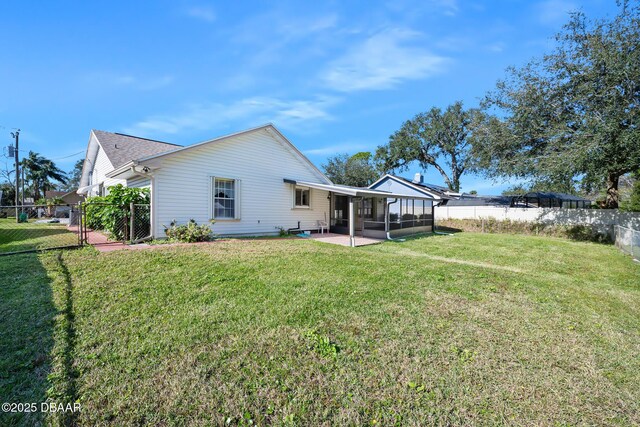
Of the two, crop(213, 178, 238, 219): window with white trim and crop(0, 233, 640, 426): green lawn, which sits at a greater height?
crop(213, 178, 238, 219): window with white trim

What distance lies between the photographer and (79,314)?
12.4 ft

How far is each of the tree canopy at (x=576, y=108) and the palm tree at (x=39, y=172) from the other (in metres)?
60.5

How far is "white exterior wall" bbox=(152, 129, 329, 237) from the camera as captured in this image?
9.79 metres

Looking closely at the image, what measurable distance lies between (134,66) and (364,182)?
29.1 meters

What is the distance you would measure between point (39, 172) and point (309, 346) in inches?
2332

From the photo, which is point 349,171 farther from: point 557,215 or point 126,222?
point 126,222

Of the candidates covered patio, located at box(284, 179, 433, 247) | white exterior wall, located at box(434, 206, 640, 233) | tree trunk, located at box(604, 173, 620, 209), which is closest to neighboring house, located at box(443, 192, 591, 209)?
white exterior wall, located at box(434, 206, 640, 233)

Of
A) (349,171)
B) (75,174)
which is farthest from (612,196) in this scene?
(75,174)

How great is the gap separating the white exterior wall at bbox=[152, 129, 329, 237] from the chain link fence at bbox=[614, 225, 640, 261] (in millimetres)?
12452

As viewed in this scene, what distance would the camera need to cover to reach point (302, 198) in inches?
563

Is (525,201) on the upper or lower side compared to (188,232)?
upper

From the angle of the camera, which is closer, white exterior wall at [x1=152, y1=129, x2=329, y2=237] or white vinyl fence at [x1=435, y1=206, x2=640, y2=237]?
white exterior wall at [x1=152, y1=129, x2=329, y2=237]

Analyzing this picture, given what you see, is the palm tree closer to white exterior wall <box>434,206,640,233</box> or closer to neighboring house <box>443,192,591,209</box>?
white exterior wall <box>434,206,640,233</box>

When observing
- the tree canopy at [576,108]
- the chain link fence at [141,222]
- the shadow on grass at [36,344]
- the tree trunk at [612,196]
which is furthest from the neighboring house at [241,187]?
the tree trunk at [612,196]
